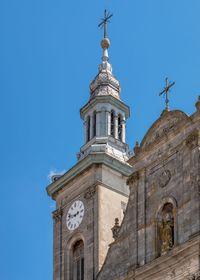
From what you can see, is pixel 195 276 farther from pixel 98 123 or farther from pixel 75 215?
pixel 98 123

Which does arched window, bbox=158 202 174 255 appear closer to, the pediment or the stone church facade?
the stone church facade

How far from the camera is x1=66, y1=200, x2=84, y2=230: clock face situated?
38.2 meters

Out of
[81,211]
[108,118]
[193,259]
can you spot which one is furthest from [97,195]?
[193,259]

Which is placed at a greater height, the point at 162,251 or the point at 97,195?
the point at 97,195

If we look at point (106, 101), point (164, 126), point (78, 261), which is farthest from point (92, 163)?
point (164, 126)

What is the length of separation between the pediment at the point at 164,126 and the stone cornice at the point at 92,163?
9.52 ft

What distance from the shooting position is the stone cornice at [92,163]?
3800 centimetres

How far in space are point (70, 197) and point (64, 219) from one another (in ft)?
2.89

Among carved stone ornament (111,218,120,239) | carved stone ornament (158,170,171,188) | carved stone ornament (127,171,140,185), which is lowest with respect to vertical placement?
carved stone ornament (111,218,120,239)

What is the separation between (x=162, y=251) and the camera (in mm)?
32906

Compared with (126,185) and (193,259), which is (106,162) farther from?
(193,259)

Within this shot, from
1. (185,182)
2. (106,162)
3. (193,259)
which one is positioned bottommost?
(193,259)

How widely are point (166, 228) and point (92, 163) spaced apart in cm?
573

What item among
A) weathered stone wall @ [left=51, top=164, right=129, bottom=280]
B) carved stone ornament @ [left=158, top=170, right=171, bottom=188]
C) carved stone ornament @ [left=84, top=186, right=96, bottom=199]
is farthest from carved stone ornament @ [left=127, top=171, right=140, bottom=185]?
carved stone ornament @ [left=84, top=186, right=96, bottom=199]
